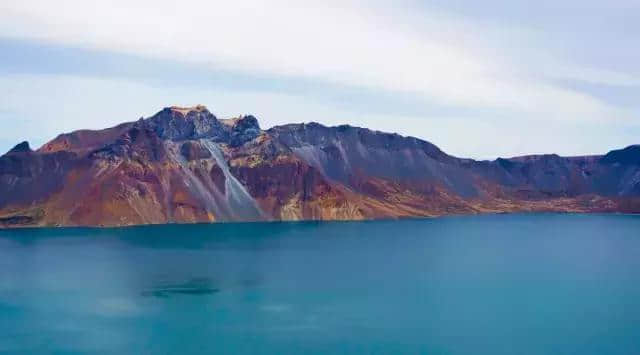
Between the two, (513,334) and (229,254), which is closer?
(513,334)

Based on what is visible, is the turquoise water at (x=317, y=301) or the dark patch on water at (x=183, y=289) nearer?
the turquoise water at (x=317, y=301)

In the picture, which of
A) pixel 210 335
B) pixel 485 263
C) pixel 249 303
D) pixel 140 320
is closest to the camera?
pixel 210 335

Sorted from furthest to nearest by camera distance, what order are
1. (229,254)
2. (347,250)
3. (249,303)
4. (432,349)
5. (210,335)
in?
(347,250)
(229,254)
(249,303)
(210,335)
(432,349)

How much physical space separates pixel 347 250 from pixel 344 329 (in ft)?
287

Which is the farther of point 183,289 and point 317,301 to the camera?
point 183,289

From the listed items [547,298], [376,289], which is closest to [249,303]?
[376,289]

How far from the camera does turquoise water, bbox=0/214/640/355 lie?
71.8 m

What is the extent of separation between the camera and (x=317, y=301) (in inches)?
3681

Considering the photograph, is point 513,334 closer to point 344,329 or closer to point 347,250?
point 344,329

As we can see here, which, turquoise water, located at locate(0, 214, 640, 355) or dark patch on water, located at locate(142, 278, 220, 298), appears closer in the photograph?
turquoise water, located at locate(0, 214, 640, 355)

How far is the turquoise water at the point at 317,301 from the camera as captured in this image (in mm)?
71812

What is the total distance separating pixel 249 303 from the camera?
302 ft

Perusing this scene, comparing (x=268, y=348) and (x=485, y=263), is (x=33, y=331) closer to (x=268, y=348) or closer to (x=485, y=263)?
(x=268, y=348)

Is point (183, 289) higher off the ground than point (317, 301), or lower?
higher
